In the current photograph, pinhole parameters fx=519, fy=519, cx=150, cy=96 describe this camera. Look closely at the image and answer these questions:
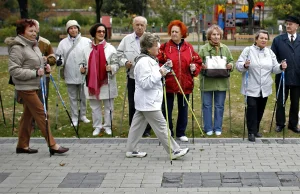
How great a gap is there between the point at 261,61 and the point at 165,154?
233cm

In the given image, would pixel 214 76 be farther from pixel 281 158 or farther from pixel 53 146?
pixel 53 146

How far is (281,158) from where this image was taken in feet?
24.3

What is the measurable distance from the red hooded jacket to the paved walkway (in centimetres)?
96

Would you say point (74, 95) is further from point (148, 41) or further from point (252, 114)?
point (252, 114)

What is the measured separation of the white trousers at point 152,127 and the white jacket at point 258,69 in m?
2.01

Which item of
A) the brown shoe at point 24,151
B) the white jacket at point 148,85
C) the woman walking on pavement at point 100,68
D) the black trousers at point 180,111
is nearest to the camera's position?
the white jacket at point 148,85

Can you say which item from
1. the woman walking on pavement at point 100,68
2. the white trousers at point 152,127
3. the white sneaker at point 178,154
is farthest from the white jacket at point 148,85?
the woman walking on pavement at point 100,68

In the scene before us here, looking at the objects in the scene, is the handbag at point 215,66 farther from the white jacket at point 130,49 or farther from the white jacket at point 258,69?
the white jacket at point 130,49

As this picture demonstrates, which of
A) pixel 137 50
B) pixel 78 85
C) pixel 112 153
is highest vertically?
pixel 137 50

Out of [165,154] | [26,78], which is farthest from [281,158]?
[26,78]

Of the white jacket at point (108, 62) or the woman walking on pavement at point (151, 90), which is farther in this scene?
the white jacket at point (108, 62)

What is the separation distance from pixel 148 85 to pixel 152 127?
661 millimetres

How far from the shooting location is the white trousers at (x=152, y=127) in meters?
7.23

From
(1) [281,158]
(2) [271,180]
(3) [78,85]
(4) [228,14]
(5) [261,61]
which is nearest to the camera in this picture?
(2) [271,180]
